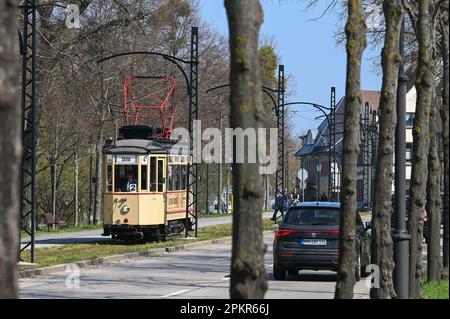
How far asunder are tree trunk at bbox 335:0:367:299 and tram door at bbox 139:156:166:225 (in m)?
22.9

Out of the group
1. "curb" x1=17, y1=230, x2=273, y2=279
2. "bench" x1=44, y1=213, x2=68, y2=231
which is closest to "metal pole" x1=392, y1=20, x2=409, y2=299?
"curb" x1=17, y1=230, x2=273, y2=279

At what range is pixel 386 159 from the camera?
16016 mm

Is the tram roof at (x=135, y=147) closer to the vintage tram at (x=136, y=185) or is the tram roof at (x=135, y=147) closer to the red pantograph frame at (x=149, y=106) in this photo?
the vintage tram at (x=136, y=185)

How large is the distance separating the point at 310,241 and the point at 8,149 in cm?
1839

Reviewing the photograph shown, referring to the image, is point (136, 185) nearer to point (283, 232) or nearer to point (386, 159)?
point (283, 232)

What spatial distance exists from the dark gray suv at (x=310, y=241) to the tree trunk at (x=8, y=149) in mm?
18199

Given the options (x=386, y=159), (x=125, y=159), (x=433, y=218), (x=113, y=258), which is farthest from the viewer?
(x=125, y=159)

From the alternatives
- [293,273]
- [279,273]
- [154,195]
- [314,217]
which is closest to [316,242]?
[314,217]

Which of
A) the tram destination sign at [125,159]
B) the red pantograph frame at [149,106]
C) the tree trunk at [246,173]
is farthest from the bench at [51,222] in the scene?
the tree trunk at [246,173]

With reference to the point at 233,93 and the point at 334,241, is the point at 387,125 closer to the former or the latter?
the point at 233,93

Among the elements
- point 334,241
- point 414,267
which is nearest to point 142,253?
point 334,241

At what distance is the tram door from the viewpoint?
3738cm

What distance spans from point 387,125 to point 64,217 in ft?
196

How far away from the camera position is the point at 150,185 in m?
37.6
